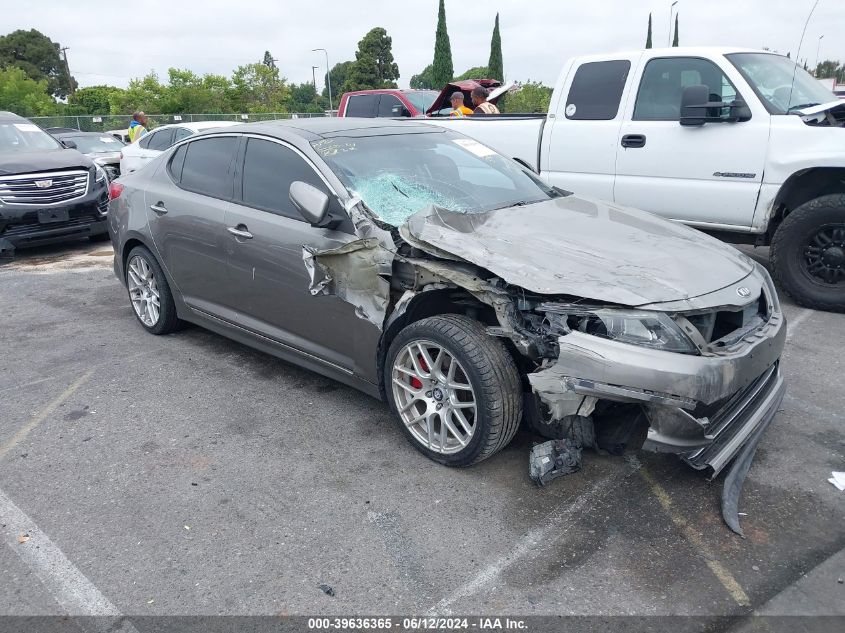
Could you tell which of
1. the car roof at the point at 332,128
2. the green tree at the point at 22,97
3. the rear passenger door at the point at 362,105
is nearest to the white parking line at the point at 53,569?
the car roof at the point at 332,128

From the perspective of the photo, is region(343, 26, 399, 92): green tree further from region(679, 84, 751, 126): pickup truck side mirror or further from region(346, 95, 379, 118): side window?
region(679, 84, 751, 126): pickup truck side mirror

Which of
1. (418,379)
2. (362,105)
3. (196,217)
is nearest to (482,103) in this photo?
(362,105)

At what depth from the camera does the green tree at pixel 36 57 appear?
76.1m

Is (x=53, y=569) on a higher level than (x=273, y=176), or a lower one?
lower

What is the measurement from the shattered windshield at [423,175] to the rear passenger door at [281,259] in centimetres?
22

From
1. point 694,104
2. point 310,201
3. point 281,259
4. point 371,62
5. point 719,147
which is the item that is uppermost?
point 371,62

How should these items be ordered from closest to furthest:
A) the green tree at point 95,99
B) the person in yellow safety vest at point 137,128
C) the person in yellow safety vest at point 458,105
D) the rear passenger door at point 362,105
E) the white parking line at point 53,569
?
the white parking line at point 53,569 < the person in yellow safety vest at point 458,105 < the rear passenger door at point 362,105 < the person in yellow safety vest at point 137,128 < the green tree at point 95,99

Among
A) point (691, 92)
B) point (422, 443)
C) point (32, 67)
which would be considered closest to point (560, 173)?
point (691, 92)

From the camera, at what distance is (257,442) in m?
3.75

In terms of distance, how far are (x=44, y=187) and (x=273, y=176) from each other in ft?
19.2

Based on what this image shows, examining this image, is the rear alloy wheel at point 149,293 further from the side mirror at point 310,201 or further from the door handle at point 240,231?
the side mirror at point 310,201

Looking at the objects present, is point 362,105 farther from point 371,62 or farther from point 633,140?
point 371,62

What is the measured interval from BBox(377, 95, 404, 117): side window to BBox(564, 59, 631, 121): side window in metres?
6.52

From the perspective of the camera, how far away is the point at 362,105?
13180 mm
